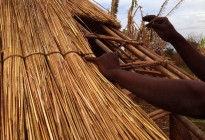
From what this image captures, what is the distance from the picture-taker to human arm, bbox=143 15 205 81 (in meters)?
1.77

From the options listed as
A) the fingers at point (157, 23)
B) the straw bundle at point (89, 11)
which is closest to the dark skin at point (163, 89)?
the fingers at point (157, 23)

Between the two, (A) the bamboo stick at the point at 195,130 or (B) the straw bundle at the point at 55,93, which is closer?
(B) the straw bundle at the point at 55,93

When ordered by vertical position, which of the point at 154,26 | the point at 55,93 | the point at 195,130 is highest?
the point at 154,26

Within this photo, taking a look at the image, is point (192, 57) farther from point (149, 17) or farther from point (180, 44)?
point (149, 17)

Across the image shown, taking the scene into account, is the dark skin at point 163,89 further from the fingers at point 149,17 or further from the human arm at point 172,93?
the fingers at point 149,17

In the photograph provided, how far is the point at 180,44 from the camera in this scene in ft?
6.05

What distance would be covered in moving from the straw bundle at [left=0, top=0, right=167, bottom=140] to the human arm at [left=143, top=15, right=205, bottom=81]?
0.48 metres

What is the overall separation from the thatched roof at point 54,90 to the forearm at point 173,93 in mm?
210

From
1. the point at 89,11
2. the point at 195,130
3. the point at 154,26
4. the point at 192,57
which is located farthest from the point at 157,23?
the point at 89,11

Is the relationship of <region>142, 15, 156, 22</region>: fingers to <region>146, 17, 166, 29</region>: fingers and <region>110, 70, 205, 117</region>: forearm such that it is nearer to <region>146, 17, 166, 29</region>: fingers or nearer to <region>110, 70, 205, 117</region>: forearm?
<region>146, 17, 166, 29</region>: fingers

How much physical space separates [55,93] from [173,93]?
0.56m

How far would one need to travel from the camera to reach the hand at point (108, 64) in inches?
58.6

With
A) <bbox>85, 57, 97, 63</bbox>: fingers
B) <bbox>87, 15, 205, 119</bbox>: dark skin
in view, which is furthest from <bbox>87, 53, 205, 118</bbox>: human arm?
<bbox>85, 57, 97, 63</bbox>: fingers

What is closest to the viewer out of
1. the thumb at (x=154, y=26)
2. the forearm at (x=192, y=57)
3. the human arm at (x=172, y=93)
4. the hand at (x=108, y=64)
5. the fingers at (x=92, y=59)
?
the human arm at (x=172, y=93)
